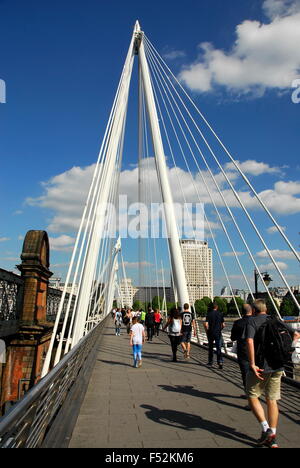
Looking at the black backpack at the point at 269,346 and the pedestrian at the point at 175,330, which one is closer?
A: the black backpack at the point at 269,346

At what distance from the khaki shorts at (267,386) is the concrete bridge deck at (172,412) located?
42 cm

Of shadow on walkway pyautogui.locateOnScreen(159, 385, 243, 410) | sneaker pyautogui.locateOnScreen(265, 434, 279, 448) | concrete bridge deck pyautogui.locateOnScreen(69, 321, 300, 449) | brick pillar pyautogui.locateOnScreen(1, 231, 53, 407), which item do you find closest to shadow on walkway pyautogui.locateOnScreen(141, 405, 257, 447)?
concrete bridge deck pyautogui.locateOnScreen(69, 321, 300, 449)

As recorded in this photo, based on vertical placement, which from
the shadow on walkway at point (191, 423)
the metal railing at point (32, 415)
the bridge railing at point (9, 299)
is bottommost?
the shadow on walkway at point (191, 423)

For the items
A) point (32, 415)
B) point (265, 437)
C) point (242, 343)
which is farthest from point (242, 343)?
point (32, 415)

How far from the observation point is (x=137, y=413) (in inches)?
185

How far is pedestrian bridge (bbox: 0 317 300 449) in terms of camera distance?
2.98 m

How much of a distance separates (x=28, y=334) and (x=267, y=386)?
1073 centimetres

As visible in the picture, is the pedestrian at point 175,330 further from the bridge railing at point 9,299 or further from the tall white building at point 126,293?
the tall white building at point 126,293

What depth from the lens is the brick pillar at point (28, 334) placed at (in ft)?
41.2

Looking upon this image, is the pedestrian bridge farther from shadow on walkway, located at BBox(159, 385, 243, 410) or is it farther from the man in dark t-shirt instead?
the man in dark t-shirt

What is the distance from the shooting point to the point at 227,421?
14.3 feet

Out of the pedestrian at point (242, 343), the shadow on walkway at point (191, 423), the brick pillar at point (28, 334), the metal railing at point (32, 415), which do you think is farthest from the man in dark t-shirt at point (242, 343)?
the brick pillar at point (28, 334)

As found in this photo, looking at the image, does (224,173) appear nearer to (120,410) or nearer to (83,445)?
(120,410)
